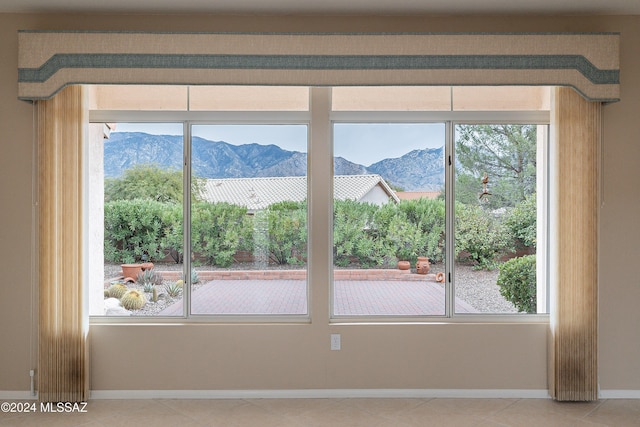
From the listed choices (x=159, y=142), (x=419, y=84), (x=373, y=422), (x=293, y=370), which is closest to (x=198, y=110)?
(x=159, y=142)

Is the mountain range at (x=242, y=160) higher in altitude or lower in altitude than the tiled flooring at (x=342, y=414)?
higher

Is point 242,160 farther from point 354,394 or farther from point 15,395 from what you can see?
point 15,395

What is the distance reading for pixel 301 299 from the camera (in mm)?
3543

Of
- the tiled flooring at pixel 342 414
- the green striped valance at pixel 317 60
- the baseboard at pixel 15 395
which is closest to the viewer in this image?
the tiled flooring at pixel 342 414

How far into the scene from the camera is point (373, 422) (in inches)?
120

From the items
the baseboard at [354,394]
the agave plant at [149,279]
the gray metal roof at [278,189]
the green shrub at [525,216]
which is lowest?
the baseboard at [354,394]

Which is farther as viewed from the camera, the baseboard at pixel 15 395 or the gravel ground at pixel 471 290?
the gravel ground at pixel 471 290

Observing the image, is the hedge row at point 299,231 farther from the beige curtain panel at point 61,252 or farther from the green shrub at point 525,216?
the beige curtain panel at point 61,252

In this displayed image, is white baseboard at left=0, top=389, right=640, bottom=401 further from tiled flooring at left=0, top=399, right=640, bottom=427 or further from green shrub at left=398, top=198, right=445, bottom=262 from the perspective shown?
green shrub at left=398, top=198, right=445, bottom=262

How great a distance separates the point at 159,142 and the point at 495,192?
2.55 metres

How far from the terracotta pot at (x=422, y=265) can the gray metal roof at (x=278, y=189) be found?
1.60ft

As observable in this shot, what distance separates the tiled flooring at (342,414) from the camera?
3049 mm

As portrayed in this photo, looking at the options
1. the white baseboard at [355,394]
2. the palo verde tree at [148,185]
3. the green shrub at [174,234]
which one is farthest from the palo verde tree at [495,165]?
the green shrub at [174,234]

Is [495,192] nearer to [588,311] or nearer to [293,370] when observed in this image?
[588,311]
